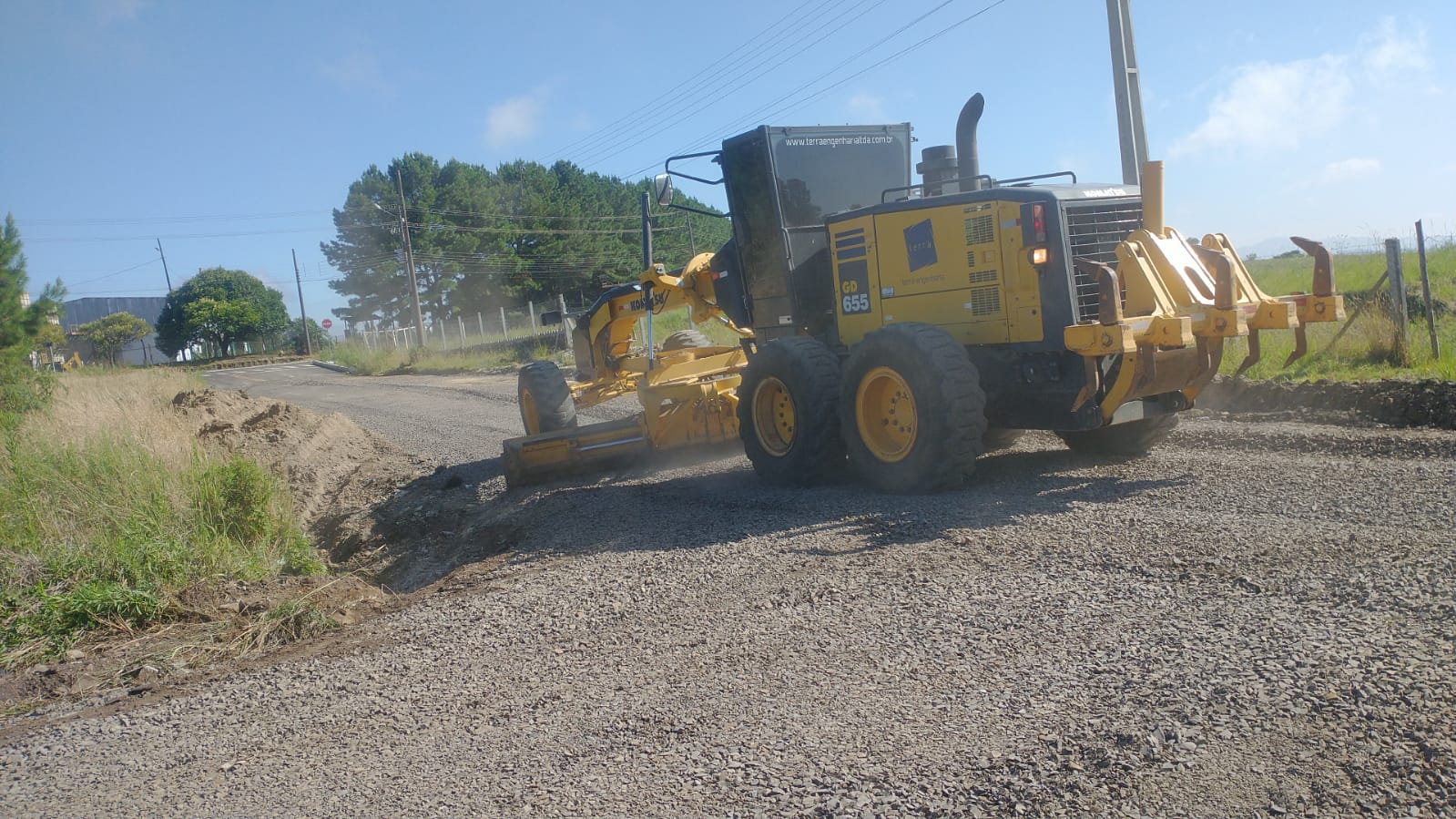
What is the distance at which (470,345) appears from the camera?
39781mm

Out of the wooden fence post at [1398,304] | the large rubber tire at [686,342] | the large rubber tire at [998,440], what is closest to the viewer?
the large rubber tire at [998,440]

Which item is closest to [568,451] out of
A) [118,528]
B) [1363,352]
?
[118,528]

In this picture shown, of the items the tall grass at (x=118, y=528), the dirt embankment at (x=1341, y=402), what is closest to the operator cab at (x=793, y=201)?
the dirt embankment at (x=1341, y=402)

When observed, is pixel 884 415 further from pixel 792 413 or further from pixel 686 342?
pixel 686 342

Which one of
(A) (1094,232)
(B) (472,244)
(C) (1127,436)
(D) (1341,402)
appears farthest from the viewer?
(B) (472,244)

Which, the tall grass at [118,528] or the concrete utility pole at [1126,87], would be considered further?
the concrete utility pole at [1126,87]

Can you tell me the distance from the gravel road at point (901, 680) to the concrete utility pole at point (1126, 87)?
Result: 8.18 meters

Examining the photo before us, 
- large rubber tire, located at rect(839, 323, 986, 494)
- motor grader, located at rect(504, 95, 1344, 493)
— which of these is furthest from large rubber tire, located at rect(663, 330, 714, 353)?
large rubber tire, located at rect(839, 323, 986, 494)

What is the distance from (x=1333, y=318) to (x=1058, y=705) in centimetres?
458

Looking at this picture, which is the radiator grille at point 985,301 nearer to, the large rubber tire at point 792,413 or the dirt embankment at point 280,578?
the large rubber tire at point 792,413

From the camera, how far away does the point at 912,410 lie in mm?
7199

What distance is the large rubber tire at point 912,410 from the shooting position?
673 cm

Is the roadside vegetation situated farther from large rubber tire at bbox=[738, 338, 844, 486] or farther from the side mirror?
the side mirror

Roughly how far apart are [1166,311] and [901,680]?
142 inches
